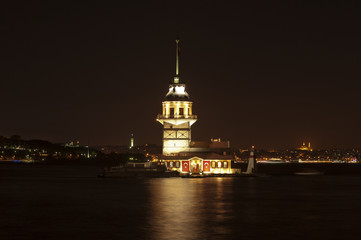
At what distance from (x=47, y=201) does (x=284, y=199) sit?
22.8m

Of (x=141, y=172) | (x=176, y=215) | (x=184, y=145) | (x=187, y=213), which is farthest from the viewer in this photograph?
(x=184, y=145)

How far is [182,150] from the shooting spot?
10900 cm

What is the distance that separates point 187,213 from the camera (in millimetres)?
46812

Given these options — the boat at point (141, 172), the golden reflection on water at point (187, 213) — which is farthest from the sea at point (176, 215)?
the boat at point (141, 172)

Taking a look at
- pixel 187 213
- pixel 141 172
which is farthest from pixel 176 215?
pixel 141 172

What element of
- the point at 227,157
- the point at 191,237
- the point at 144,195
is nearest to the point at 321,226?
the point at 191,237

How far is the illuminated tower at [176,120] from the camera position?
109688mm

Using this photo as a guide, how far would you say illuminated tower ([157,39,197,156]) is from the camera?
110 metres

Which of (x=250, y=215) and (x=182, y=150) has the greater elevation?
(x=182, y=150)

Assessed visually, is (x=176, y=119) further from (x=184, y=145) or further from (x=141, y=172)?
(x=141, y=172)

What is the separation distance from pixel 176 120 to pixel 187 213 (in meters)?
63.7

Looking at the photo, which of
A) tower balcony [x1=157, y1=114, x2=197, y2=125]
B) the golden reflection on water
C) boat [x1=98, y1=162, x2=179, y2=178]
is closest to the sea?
the golden reflection on water

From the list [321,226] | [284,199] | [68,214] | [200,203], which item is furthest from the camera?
[284,199]

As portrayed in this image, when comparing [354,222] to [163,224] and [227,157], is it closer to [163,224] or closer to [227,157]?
[163,224]
